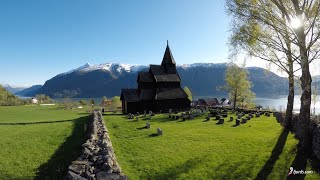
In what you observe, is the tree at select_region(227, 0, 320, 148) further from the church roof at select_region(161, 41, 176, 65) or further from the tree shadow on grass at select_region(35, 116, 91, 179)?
the church roof at select_region(161, 41, 176, 65)

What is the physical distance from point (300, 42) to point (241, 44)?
5.81m

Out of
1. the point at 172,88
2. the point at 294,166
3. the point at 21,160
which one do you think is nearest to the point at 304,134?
the point at 294,166

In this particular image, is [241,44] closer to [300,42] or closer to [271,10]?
[271,10]

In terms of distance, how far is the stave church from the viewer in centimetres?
5275

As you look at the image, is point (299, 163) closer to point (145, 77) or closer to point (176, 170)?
point (176, 170)

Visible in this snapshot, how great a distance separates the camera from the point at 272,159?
14344 millimetres

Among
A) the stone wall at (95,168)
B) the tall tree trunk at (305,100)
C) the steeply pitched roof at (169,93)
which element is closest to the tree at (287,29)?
the tall tree trunk at (305,100)

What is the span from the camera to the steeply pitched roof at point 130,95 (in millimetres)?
52722

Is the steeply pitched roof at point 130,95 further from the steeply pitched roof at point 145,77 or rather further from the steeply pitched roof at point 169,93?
the steeply pitched roof at point 169,93

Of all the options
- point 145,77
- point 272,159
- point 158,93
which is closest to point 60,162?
point 272,159

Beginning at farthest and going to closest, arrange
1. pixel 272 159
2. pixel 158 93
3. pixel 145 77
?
pixel 145 77
pixel 158 93
pixel 272 159

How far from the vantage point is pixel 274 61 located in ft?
70.0

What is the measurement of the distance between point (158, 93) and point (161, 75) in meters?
4.51

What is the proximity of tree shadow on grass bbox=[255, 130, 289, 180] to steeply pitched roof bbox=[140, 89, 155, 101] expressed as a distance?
35.7 m
